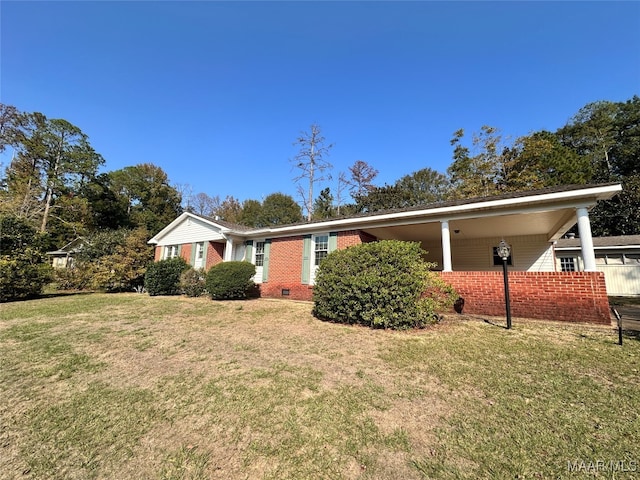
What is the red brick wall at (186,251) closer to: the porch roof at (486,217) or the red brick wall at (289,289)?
the porch roof at (486,217)

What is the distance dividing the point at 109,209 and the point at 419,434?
123 feet

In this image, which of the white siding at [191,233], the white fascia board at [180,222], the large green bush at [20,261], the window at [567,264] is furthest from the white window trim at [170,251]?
the window at [567,264]

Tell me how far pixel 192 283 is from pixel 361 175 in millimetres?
22650

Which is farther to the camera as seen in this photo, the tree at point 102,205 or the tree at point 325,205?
the tree at point 325,205

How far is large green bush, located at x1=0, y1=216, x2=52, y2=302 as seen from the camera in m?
10.9

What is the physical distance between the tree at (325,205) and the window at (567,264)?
2051cm

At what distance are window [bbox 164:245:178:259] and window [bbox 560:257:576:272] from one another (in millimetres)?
23853

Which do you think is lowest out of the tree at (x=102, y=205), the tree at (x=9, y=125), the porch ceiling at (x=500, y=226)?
the porch ceiling at (x=500, y=226)

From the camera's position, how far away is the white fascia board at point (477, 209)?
21.6 ft

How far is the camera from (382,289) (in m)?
6.01

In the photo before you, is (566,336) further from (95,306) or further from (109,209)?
(109,209)

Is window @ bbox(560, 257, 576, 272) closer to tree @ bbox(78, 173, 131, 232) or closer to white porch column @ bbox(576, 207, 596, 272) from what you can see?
white porch column @ bbox(576, 207, 596, 272)

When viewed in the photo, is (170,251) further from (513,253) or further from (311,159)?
(513,253)

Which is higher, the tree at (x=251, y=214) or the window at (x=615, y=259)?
the tree at (x=251, y=214)
